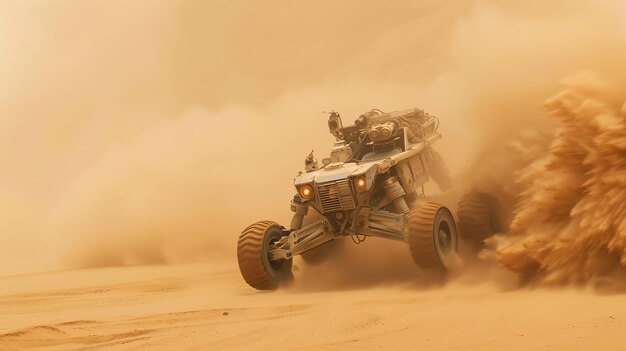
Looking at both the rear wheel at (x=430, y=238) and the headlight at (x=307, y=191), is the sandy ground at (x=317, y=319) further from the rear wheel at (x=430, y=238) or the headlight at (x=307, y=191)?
the headlight at (x=307, y=191)

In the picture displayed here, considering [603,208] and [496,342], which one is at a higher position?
[603,208]

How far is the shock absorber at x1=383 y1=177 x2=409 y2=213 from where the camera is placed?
935cm

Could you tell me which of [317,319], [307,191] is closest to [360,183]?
[307,191]

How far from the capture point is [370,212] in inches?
362

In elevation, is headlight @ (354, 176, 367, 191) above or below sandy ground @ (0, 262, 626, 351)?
above

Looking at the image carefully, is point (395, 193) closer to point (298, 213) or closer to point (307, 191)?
point (307, 191)

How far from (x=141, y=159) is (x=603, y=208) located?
13501mm

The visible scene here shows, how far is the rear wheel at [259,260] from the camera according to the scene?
30.3 ft

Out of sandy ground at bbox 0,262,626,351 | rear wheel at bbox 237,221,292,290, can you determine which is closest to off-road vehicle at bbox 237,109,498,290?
rear wheel at bbox 237,221,292,290

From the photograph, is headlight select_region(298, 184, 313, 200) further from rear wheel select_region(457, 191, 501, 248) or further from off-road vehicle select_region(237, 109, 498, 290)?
rear wheel select_region(457, 191, 501, 248)

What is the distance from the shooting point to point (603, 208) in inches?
271

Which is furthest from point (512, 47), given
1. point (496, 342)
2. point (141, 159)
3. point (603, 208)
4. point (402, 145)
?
point (141, 159)

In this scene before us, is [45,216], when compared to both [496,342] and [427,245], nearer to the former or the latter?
[427,245]

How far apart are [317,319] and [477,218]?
12.4 ft
